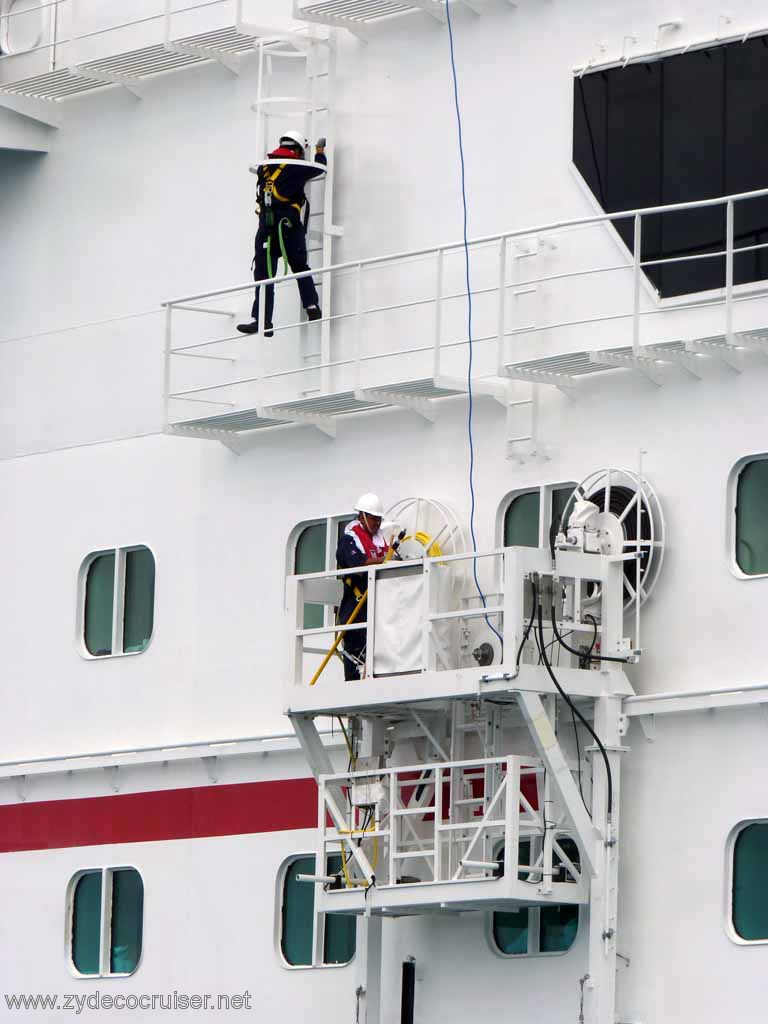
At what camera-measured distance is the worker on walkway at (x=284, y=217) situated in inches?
770

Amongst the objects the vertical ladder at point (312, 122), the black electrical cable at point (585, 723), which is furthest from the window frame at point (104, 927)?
the black electrical cable at point (585, 723)

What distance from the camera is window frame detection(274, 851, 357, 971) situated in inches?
735

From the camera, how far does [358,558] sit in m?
17.8

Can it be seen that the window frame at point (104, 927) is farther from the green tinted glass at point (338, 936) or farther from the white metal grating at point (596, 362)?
the white metal grating at point (596, 362)

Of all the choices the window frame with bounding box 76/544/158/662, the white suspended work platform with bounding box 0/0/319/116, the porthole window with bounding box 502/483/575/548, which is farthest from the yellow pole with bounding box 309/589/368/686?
the white suspended work platform with bounding box 0/0/319/116

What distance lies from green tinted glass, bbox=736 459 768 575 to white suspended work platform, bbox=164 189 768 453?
80cm

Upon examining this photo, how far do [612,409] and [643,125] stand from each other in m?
2.27

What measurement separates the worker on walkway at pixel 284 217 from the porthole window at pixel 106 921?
198 inches

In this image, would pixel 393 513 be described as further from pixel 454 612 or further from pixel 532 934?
pixel 532 934

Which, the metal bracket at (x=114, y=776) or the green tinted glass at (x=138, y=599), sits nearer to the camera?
the metal bracket at (x=114, y=776)

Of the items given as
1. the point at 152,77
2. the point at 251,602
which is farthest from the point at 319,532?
the point at 152,77

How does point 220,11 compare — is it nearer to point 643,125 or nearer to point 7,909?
point 643,125

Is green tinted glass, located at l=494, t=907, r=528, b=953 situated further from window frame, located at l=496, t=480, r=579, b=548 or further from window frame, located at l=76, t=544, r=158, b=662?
window frame, located at l=76, t=544, r=158, b=662

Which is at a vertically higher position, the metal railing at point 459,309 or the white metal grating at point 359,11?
the white metal grating at point 359,11
